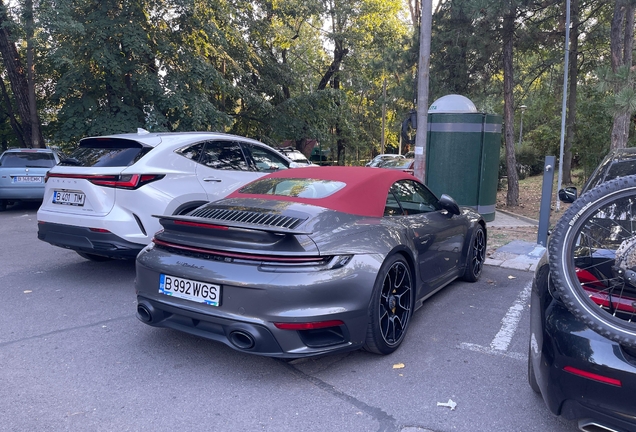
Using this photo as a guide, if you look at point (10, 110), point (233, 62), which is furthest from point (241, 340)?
point (10, 110)

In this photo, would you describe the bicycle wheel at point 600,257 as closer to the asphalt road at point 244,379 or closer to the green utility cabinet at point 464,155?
the asphalt road at point 244,379

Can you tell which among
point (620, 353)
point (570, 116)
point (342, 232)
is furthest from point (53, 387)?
point (570, 116)

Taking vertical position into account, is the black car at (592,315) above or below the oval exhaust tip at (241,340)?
above

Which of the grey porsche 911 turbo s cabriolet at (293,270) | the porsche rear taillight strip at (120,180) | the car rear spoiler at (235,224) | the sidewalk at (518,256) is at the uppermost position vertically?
the porsche rear taillight strip at (120,180)

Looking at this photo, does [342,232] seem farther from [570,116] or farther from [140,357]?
[570,116]

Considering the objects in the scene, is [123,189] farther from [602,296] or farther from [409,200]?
[602,296]

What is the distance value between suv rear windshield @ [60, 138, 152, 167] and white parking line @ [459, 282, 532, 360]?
3937 mm

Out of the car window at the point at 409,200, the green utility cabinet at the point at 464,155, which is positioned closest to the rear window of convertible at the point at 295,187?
the car window at the point at 409,200

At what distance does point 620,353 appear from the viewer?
220cm

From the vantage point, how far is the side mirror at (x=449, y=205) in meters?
4.86

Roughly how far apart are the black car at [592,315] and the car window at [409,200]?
1735 millimetres

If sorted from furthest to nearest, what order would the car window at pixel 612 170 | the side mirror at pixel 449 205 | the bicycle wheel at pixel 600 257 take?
the side mirror at pixel 449 205 < the car window at pixel 612 170 < the bicycle wheel at pixel 600 257

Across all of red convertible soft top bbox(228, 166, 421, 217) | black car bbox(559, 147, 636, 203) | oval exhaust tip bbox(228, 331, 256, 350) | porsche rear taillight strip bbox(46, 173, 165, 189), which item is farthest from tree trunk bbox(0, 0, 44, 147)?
black car bbox(559, 147, 636, 203)

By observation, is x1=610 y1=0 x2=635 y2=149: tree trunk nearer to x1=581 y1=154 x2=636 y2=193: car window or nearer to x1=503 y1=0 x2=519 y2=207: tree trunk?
x1=503 y1=0 x2=519 y2=207: tree trunk
